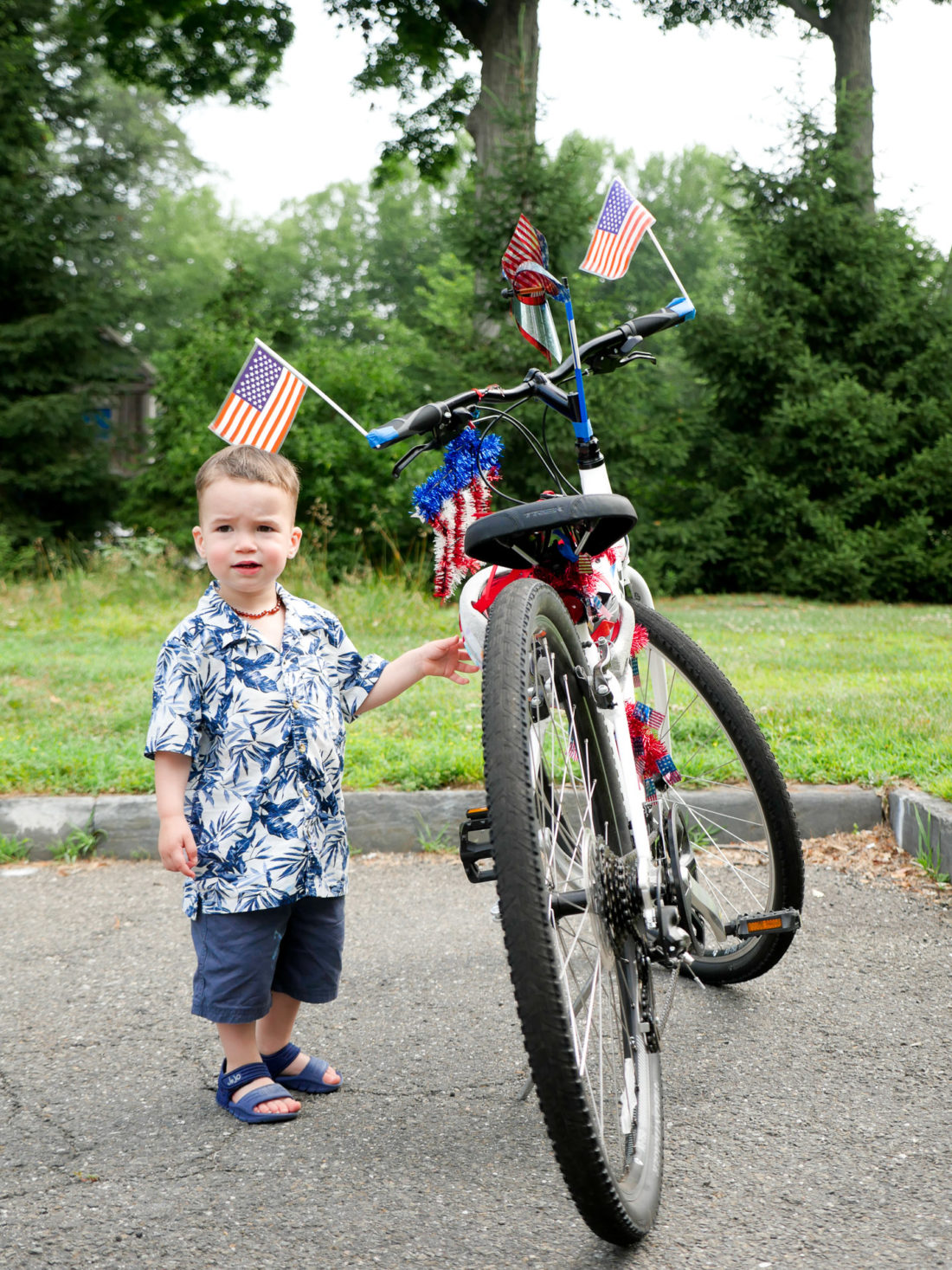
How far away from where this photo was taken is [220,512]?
236cm

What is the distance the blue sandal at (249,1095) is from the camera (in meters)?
2.29

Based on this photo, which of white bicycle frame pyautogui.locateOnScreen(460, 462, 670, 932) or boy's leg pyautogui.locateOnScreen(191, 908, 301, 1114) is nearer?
white bicycle frame pyautogui.locateOnScreen(460, 462, 670, 932)

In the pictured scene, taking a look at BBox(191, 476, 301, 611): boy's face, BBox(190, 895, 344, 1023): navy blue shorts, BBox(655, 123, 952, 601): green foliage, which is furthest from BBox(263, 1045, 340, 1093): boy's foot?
BBox(655, 123, 952, 601): green foliage

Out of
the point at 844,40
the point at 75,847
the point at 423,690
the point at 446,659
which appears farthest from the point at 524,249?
the point at 844,40

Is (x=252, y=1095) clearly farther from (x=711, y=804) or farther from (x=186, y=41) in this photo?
(x=186, y=41)

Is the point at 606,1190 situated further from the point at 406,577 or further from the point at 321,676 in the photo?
the point at 406,577

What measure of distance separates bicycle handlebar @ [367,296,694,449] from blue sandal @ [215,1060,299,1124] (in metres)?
1.31

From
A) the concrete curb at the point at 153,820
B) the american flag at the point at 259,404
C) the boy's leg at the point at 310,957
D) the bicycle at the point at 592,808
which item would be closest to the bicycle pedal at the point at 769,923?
the bicycle at the point at 592,808

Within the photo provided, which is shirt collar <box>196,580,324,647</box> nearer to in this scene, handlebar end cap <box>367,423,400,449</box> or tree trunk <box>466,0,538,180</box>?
handlebar end cap <box>367,423,400,449</box>

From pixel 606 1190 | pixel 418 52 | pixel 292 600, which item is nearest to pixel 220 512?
pixel 292 600

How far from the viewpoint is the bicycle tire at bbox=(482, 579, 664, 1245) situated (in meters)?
1.57

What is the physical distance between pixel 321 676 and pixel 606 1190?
1.23 metres

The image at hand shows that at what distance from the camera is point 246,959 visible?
2.29 m

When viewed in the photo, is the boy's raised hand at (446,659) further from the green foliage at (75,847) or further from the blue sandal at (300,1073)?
the green foliage at (75,847)
